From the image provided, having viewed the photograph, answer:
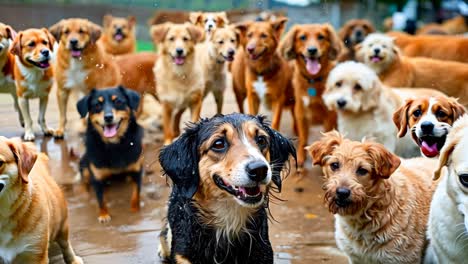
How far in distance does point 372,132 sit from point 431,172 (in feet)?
5.76

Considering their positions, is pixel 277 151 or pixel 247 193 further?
pixel 277 151

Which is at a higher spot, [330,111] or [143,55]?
[143,55]

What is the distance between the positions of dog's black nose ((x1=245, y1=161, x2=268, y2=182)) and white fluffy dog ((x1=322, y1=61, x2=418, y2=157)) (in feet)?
10.7

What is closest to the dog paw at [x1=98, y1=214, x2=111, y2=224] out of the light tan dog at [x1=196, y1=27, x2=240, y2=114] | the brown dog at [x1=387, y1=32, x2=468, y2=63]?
the light tan dog at [x1=196, y1=27, x2=240, y2=114]

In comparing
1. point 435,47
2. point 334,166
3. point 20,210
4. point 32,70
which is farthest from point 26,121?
point 435,47

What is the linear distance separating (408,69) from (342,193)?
4.76 meters

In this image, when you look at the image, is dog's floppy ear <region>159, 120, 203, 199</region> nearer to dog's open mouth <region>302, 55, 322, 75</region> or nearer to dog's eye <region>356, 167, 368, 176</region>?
dog's eye <region>356, 167, 368, 176</region>

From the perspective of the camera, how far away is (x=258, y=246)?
3.68 m

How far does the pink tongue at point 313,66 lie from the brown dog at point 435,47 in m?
3.03

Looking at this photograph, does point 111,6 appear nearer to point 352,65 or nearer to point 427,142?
point 352,65

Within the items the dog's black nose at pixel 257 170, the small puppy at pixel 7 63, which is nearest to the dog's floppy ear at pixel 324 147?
the dog's black nose at pixel 257 170

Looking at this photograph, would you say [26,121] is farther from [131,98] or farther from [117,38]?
[117,38]

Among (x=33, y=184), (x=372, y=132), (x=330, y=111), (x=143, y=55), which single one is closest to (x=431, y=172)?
(x=372, y=132)

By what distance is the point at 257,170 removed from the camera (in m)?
3.23
